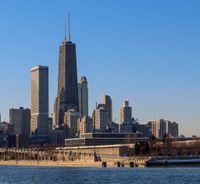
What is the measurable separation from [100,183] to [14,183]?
561 inches

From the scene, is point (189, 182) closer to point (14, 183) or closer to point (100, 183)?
point (100, 183)

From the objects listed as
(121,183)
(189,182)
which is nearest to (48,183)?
(121,183)

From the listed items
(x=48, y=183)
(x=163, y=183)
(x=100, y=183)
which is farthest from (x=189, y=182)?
(x=48, y=183)

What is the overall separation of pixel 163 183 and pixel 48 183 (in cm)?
1875

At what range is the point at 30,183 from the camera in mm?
117688

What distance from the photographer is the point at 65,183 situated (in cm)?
11675

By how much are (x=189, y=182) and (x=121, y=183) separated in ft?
36.1

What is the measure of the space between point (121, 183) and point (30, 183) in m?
15.1

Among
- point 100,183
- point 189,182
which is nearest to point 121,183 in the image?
point 100,183

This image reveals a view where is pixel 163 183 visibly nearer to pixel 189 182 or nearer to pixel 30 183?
pixel 189 182

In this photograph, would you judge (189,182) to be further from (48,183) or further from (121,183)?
(48,183)

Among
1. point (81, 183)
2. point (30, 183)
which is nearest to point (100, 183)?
point (81, 183)

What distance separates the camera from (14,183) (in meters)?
117

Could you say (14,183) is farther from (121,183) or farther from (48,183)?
(121,183)
